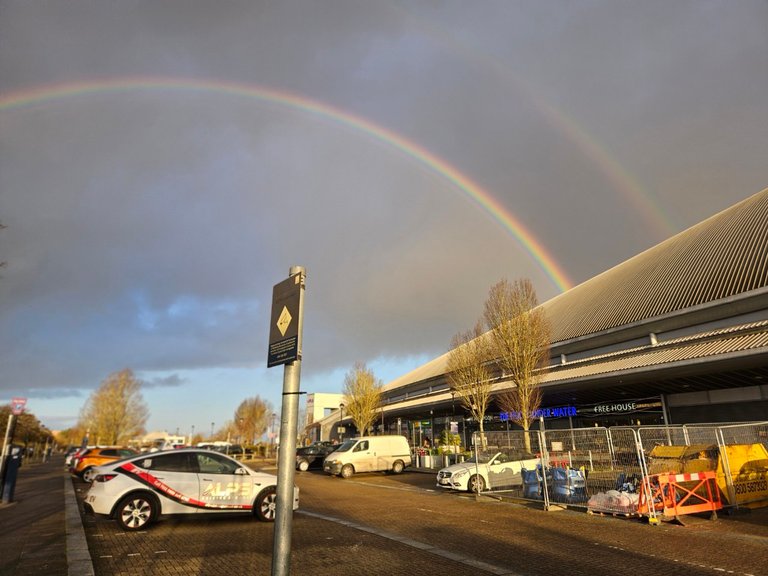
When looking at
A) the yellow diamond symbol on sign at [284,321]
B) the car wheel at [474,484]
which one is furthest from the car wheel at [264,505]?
the car wheel at [474,484]

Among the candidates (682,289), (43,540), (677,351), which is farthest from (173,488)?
(682,289)

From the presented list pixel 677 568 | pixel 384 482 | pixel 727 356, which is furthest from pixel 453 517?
pixel 727 356

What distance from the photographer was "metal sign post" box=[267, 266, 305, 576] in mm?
3826

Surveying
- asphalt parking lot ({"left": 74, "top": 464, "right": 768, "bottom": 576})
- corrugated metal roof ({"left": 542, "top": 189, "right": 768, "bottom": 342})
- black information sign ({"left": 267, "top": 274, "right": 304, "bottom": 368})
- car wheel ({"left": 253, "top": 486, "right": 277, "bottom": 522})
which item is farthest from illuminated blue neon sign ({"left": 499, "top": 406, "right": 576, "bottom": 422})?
black information sign ({"left": 267, "top": 274, "right": 304, "bottom": 368})

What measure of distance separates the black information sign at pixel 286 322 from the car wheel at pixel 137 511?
7892 millimetres

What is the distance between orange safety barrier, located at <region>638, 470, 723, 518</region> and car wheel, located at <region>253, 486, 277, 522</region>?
8.66 m

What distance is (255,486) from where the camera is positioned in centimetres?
1112

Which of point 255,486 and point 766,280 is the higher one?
point 766,280

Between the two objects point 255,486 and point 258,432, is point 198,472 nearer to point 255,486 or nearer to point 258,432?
point 255,486

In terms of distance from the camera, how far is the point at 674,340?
25.8 metres

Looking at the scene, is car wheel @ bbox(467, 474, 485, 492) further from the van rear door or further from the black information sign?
the black information sign

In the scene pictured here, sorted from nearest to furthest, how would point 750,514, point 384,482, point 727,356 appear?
point 750,514 < point 727,356 < point 384,482

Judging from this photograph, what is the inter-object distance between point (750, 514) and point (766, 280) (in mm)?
16170

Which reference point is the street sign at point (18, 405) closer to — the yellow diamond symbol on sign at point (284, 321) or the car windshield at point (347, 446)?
the car windshield at point (347, 446)
